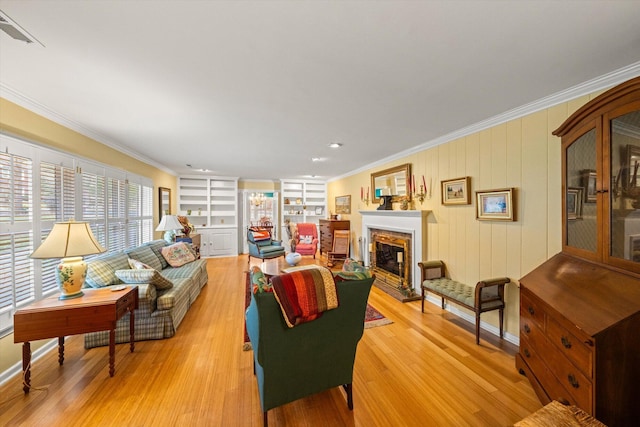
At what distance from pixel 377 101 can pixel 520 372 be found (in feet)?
8.89

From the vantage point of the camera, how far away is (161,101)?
2.17 metres

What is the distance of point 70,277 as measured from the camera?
6.73ft

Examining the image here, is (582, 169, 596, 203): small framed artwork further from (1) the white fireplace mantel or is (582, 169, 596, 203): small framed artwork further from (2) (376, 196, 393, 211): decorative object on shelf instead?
(2) (376, 196, 393, 211): decorative object on shelf

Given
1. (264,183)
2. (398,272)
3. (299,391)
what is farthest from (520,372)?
(264,183)

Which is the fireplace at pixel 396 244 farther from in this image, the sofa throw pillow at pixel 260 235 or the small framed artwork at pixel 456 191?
the sofa throw pillow at pixel 260 235

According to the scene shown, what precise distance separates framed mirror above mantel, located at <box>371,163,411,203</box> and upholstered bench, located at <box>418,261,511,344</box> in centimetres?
138

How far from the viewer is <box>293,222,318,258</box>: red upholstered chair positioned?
6484 millimetres

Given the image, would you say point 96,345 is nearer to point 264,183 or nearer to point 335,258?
point 335,258

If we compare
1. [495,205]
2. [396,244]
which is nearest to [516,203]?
[495,205]

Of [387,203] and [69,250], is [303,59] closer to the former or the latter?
[69,250]

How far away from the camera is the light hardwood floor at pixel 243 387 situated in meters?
1.62

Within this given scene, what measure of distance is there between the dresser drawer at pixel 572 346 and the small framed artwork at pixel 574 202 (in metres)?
0.84

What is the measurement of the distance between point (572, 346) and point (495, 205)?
1.62 m

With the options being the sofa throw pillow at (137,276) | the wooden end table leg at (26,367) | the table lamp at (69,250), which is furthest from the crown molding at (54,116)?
the wooden end table leg at (26,367)
